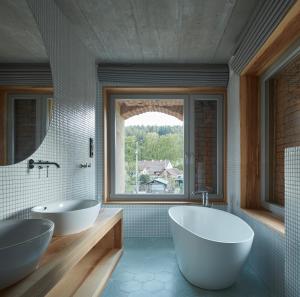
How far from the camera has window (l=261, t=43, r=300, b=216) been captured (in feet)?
7.43

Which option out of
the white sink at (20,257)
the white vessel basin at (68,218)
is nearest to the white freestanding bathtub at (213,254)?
the white vessel basin at (68,218)

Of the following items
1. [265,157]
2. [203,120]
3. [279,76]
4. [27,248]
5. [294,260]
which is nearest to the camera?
[27,248]

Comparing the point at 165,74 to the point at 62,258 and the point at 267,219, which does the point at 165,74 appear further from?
the point at 62,258

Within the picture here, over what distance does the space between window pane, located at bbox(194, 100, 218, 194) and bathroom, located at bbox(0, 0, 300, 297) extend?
15mm

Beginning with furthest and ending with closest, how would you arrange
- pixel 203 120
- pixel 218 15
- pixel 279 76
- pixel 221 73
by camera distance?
pixel 203 120, pixel 221 73, pixel 279 76, pixel 218 15

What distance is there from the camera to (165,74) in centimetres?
352

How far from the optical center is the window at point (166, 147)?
3.71 m

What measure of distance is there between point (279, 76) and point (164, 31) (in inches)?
48.9

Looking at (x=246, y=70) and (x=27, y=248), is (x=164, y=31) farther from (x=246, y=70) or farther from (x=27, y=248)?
(x=27, y=248)

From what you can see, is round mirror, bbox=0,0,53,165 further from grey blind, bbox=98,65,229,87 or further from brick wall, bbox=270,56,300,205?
brick wall, bbox=270,56,300,205

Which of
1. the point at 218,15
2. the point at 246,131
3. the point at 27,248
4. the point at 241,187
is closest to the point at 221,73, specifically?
the point at 246,131

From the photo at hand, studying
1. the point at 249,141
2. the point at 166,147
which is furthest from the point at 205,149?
the point at 249,141

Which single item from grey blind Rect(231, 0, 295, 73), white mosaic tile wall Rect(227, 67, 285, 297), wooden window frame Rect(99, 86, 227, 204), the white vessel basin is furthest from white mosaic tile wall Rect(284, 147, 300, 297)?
A: wooden window frame Rect(99, 86, 227, 204)

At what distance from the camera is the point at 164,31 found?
2.65m
